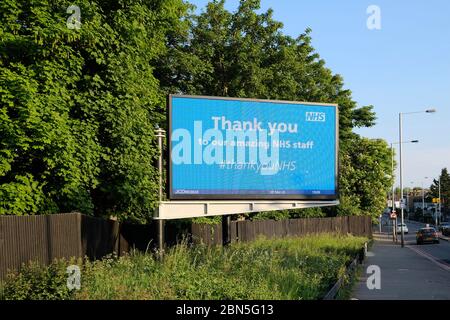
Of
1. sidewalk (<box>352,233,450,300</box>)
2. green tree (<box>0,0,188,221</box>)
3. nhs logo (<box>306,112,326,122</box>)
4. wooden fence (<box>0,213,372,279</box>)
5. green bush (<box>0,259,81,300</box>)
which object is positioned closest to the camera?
green bush (<box>0,259,81,300</box>)

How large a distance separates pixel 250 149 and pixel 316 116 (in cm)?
243

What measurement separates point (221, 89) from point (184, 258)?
21.0 m

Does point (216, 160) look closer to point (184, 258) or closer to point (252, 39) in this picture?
point (184, 258)

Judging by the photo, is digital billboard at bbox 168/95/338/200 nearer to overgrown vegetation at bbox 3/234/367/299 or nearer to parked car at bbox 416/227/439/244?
overgrown vegetation at bbox 3/234/367/299

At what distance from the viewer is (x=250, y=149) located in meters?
17.7

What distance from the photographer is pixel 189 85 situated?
31.2 m

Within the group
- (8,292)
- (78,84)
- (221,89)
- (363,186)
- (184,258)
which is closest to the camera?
(8,292)

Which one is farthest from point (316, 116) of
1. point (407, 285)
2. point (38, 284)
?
point (38, 284)

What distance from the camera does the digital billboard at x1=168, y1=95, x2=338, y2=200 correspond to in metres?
16.8

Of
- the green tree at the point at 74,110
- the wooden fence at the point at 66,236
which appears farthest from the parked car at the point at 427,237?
the green tree at the point at 74,110

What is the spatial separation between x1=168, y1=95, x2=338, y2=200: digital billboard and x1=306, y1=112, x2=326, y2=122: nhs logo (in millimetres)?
29

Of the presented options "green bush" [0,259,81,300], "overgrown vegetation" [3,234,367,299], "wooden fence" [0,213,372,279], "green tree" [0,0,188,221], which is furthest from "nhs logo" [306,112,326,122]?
"green bush" [0,259,81,300]

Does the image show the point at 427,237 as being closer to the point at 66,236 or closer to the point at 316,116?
the point at 316,116
